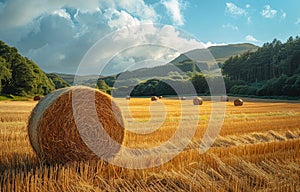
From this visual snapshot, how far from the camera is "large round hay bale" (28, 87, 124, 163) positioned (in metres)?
5.81

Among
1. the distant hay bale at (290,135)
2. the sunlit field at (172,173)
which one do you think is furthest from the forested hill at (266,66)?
the sunlit field at (172,173)

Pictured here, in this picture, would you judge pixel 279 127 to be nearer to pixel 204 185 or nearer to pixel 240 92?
pixel 204 185

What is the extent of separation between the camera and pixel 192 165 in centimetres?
548

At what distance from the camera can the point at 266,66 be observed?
75.9 m

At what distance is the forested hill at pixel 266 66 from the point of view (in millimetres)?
59628

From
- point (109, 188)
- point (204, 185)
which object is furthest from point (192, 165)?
point (109, 188)

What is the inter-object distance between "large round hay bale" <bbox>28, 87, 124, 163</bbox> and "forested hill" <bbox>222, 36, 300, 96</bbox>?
50.2 meters

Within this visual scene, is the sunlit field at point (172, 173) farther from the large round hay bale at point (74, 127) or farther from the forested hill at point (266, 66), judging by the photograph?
the forested hill at point (266, 66)

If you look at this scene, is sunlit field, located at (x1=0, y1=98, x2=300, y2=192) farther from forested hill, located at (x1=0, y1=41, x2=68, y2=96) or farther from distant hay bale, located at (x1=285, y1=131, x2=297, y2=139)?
forested hill, located at (x1=0, y1=41, x2=68, y2=96)

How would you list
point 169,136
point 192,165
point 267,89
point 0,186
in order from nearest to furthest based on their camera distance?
point 0,186 → point 192,165 → point 169,136 → point 267,89

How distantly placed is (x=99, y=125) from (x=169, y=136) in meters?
3.33

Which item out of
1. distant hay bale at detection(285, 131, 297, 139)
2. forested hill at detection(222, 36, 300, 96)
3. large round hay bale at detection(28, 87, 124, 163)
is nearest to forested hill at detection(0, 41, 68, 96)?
forested hill at detection(222, 36, 300, 96)

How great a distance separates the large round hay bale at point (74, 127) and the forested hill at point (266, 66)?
50211 mm

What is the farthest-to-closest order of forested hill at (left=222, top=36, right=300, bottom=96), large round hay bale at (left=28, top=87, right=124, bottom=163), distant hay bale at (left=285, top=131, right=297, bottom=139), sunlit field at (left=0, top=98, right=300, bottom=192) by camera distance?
forested hill at (left=222, top=36, right=300, bottom=96)
distant hay bale at (left=285, top=131, right=297, bottom=139)
large round hay bale at (left=28, top=87, right=124, bottom=163)
sunlit field at (left=0, top=98, right=300, bottom=192)
